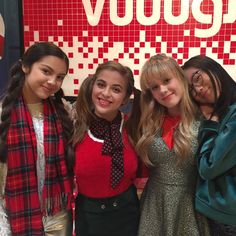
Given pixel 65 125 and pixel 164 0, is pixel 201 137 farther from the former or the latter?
pixel 164 0

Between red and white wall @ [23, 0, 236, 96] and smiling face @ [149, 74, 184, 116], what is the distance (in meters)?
0.69

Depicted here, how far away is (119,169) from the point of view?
1429mm

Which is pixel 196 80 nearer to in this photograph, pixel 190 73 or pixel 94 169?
pixel 190 73

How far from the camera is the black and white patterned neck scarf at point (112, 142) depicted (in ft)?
4.68

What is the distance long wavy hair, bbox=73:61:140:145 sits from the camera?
1.48 meters

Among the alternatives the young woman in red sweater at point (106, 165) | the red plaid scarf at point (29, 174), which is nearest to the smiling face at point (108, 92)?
the young woman in red sweater at point (106, 165)

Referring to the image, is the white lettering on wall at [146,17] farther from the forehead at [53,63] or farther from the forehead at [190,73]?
the forehead at [53,63]

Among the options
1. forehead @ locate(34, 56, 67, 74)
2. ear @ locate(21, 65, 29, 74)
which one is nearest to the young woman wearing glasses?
→ forehead @ locate(34, 56, 67, 74)

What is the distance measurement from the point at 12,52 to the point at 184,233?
1.70m

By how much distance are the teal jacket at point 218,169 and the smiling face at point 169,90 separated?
173 mm

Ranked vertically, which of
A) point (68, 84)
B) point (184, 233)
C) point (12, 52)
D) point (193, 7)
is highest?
point (193, 7)

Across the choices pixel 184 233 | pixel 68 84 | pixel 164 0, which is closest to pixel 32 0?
pixel 68 84

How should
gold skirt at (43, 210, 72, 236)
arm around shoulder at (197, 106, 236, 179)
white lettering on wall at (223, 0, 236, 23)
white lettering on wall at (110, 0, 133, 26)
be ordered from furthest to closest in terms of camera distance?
white lettering on wall at (110, 0, 133, 26) < white lettering on wall at (223, 0, 236, 23) < gold skirt at (43, 210, 72, 236) < arm around shoulder at (197, 106, 236, 179)

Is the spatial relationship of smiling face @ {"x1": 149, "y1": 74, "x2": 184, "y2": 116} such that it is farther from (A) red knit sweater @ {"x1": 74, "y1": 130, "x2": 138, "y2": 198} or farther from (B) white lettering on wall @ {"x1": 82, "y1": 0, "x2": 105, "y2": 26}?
(B) white lettering on wall @ {"x1": 82, "y1": 0, "x2": 105, "y2": 26}
